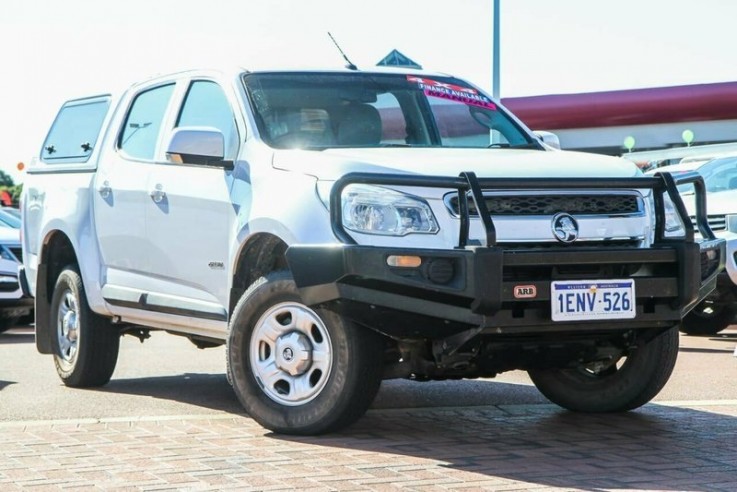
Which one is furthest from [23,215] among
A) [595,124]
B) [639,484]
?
[595,124]

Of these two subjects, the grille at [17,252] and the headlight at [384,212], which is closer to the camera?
the headlight at [384,212]

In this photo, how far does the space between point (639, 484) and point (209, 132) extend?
9.69ft

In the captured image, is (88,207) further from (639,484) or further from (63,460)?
(639,484)

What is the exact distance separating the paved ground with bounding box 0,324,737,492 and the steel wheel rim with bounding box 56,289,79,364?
0.47m

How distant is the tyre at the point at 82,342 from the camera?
355 inches

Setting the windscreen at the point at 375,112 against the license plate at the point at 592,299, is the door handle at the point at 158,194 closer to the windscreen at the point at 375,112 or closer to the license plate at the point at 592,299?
the windscreen at the point at 375,112

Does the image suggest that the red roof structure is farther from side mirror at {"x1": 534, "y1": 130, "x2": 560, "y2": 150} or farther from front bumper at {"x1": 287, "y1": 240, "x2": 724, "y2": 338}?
front bumper at {"x1": 287, "y1": 240, "x2": 724, "y2": 338}

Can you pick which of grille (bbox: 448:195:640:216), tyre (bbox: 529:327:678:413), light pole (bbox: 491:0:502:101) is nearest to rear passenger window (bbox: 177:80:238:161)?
grille (bbox: 448:195:640:216)

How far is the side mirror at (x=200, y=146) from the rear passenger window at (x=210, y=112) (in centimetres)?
9

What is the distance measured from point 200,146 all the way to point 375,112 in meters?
1.05

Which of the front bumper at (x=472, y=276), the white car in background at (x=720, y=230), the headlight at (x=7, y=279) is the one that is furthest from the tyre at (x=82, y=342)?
the headlight at (x=7, y=279)

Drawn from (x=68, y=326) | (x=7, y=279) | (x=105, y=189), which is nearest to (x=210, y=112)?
(x=105, y=189)

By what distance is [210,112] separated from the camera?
7.93m

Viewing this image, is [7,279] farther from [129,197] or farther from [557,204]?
[557,204]
